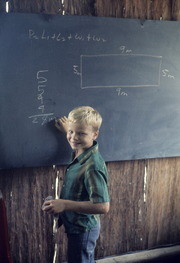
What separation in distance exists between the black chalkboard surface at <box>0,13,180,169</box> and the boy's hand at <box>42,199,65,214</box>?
1.99 feet

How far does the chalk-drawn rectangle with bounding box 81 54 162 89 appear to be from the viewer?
2.19 metres

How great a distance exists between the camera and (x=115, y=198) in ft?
8.32

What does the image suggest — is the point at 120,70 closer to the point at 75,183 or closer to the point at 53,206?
the point at 75,183

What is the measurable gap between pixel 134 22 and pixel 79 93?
0.68 metres

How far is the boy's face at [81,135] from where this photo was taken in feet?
5.75

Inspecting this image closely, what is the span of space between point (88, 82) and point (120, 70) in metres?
0.27

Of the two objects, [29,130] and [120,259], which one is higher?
[29,130]

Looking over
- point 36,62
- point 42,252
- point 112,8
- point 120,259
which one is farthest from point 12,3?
point 120,259

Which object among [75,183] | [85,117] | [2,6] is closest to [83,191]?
[75,183]

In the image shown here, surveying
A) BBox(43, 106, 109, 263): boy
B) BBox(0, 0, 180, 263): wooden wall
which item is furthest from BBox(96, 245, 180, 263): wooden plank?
BBox(43, 106, 109, 263): boy

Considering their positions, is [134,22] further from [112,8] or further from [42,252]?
[42,252]

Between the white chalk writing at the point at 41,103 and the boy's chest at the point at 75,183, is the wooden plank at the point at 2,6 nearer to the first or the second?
the white chalk writing at the point at 41,103

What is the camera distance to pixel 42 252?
2.43 meters

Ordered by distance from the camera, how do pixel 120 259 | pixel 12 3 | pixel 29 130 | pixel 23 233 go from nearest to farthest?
pixel 12 3
pixel 29 130
pixel 23 233
pixel 120 259
